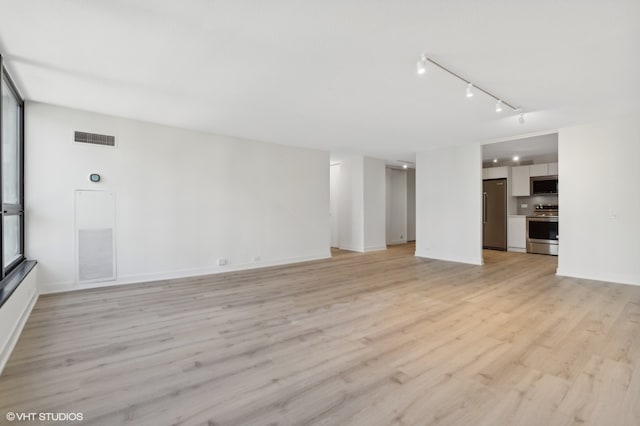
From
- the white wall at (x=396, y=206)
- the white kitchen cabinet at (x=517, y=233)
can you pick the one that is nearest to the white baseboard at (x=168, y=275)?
the white wall at (x=396, y=206)

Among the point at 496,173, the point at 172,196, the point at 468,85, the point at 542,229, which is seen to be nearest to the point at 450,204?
the point at 496,173

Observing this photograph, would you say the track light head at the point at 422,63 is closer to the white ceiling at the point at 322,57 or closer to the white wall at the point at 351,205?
the white ceiling at the point at 322,57

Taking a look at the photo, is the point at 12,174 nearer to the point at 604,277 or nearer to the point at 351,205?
the point at 351,205

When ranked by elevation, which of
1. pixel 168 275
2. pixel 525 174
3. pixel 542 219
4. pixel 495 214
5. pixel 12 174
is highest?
Result: pixel 525 174

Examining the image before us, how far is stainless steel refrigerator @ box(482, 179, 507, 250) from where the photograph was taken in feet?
26.7

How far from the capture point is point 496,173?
8.35 meters

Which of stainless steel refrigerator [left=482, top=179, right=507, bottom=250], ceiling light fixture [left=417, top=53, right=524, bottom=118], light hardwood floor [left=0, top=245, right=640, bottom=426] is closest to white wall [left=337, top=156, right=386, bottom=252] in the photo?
stainless steel refrigerator [left=482, top=179, right=507, bottom=250]

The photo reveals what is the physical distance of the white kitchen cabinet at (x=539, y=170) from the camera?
7699 millimetres

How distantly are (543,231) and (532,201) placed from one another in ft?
3.87

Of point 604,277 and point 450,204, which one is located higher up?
point 450,204

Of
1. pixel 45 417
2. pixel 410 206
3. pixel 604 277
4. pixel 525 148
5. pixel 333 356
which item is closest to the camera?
pixel 45 417

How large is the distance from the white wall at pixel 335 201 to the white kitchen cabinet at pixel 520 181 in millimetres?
4873

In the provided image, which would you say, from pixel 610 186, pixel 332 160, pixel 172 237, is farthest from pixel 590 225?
pixel 172 237

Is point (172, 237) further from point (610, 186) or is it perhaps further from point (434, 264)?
point (610, 186)
